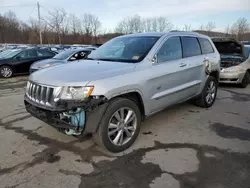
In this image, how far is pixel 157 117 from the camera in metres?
4.66

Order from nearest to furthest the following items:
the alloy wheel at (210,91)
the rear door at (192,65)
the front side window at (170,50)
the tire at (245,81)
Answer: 1. the front side window at (170,50)
2. the rear door at (192,65)
3. the alloy wheel at (210,91)
4. the tire at (245,81)

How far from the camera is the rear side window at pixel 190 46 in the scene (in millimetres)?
4320

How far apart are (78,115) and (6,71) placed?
32.4 feet

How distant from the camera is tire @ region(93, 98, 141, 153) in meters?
2.89

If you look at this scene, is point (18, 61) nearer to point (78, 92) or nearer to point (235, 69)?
point (78, 92)

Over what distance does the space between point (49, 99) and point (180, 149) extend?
2.10 meters

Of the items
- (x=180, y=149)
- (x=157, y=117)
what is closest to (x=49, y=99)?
(x=180, y=149)

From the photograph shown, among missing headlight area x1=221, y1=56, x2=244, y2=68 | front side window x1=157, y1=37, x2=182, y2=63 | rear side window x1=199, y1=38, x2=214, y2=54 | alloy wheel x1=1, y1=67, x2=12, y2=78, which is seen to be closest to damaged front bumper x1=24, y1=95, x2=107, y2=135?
front side window x1=157, y1=37, x2=182, y2=63

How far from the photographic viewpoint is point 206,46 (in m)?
5.11

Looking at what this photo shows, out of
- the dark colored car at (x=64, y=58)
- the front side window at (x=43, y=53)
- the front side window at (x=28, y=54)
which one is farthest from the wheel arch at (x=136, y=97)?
the front side window at (x=43, y=53)

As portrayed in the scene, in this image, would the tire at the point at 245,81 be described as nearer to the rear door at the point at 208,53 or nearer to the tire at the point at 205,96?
the tire at the point at 205,96

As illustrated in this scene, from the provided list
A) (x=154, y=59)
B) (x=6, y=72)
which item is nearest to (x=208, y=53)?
(x=154, y=59)

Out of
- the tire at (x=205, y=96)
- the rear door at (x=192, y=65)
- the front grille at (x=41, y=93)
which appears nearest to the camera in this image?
the front grille at (x=41, y=93)

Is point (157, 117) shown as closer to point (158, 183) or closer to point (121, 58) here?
point (121, 58)
